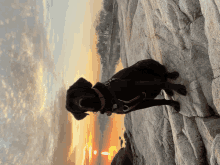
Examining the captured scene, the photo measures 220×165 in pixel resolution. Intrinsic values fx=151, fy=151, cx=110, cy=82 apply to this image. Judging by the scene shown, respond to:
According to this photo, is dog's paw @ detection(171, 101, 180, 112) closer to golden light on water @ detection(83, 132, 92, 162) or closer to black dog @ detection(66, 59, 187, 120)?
black dog @ detection(66, 59, 187, 120)

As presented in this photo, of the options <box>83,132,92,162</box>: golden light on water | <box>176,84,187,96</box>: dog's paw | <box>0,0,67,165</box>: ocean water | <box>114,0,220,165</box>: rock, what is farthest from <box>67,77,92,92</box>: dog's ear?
<box>83,132,92,162</box>: golden light on water

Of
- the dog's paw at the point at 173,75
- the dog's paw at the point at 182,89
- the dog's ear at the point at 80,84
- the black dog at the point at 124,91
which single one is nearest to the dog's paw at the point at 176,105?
the black dog at the point at 124,91

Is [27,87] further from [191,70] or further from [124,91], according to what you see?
[191,70]

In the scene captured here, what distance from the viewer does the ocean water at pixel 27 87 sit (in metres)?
2.36

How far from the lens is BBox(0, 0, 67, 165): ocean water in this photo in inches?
93.0

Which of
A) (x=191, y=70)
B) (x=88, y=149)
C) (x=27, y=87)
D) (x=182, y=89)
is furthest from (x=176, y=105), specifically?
(x=88, y=149)

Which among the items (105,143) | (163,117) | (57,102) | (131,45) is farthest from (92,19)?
(105,143)

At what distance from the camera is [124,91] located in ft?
8.48

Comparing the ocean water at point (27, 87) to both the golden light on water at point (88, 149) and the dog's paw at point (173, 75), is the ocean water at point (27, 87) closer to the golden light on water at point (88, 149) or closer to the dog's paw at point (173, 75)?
the golden light on water at point (88, 149)

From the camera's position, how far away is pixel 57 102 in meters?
4.03

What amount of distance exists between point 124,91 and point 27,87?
1841 mm

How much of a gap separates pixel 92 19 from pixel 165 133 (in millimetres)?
5540

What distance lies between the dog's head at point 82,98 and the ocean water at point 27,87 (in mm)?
962

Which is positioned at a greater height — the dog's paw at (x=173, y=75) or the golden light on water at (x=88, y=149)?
the dog's paw at (x=173, y=75)
